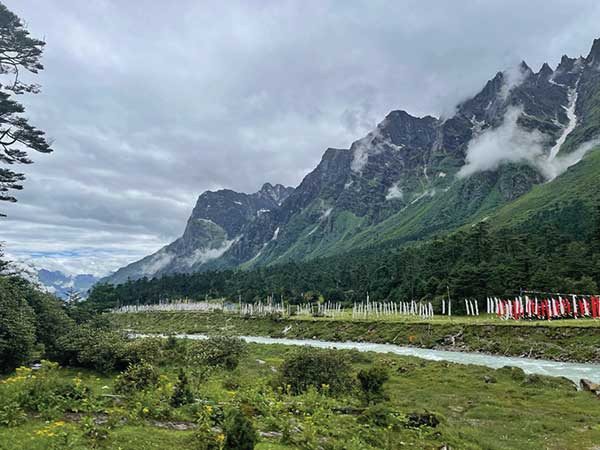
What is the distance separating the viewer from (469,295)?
356 feet

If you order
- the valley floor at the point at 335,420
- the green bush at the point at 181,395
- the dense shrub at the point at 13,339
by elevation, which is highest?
the dense shrub at the point at 13,339

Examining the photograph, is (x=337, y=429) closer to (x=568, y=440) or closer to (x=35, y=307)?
(x=568, y=440)

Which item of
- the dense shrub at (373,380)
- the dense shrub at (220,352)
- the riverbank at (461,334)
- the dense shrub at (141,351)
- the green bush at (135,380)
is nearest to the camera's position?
the green bush at (135,380)

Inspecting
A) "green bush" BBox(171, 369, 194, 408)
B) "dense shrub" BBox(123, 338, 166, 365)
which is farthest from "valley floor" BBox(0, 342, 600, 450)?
"dense shrub" BBox(123, 338, 166, 365)

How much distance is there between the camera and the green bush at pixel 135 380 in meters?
21.7

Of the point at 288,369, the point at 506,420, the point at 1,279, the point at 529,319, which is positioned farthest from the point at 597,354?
the point at 1,279

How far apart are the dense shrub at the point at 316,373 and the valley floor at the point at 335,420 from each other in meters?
1.31

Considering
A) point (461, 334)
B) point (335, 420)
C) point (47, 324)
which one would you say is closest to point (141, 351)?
point (47, 324)

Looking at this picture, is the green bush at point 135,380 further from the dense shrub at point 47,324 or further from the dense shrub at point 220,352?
the dense shrub at point 47,324

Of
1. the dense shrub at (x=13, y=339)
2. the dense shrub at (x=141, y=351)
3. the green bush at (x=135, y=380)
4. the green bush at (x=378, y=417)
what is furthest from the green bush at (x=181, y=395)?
the dense shrub at (x=13, y=339)

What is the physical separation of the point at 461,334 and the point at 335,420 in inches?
2664

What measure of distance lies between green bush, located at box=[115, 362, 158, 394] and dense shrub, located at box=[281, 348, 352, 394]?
373 inches

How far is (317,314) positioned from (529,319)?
227 feet

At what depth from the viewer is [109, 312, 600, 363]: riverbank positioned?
6291cm
